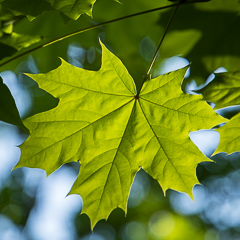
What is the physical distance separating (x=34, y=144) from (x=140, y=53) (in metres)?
1.67

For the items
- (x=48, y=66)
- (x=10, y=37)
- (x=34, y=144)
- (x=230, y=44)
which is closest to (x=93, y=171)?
(x=34, y=144)

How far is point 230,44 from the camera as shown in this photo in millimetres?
2145

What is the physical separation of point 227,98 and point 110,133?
1.81 ft

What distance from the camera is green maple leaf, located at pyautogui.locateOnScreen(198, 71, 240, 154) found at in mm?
1484

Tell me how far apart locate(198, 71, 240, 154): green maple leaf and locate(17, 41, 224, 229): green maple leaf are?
0.46 feet

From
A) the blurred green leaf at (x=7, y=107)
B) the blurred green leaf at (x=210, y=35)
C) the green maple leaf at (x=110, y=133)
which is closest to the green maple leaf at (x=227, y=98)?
the green maple leaf at (x=110, y=133)

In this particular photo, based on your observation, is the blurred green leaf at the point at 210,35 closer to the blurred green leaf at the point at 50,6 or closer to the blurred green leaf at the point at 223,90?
the blurred green leaf at the point at 223,90

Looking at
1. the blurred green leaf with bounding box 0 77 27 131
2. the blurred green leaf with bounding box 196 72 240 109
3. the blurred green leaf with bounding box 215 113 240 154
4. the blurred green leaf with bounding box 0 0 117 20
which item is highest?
the blurred green leaf with bounding box 0 0 117 20

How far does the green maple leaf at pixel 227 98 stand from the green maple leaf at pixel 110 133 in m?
0.14

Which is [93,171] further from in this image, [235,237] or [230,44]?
[235,237]

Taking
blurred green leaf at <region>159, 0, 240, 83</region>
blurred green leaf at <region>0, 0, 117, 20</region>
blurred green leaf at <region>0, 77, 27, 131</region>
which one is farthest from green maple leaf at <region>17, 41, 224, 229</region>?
blurred green leaf at <region>159, 0, 240, 83</region>

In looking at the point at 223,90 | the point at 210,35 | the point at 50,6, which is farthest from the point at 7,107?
the point at 210,35

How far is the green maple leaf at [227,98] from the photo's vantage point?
1484 millimetres

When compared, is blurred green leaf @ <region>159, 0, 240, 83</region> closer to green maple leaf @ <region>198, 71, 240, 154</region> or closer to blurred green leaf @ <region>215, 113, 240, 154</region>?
green maple leaf @ <region>198, 71, 240, 154</region>
